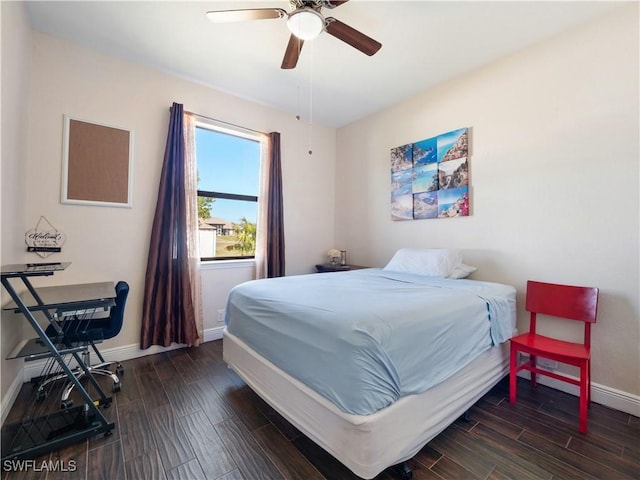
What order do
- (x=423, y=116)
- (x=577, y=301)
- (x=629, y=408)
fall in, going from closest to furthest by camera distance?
(x=629, y=408) < (x=577, y=301) < (x=423, y=116)

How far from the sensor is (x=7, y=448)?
4.75 ft

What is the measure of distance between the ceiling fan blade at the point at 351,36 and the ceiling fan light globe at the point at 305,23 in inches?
2.7

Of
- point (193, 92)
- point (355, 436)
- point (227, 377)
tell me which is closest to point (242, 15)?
point (193, 92)

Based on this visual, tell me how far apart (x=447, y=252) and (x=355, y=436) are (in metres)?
2.00

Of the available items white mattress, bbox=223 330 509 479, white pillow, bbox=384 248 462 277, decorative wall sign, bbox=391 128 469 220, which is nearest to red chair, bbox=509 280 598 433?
white mattress, bbox=223 330 509 479

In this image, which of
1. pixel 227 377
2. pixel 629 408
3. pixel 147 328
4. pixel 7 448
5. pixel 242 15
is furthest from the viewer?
pixel 147 328

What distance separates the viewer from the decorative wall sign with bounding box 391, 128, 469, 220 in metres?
2.83

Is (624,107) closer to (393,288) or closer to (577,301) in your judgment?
(577,301)

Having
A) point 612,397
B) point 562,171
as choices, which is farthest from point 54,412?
point 562,171

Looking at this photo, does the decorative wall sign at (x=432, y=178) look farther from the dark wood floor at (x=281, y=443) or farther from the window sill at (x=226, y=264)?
the window sill at (x=226, y=264)

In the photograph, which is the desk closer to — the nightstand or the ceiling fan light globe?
the ceiling fan light globe

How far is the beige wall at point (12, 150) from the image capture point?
1.67m

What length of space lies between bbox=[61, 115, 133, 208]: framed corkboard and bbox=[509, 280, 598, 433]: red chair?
3.59 metres

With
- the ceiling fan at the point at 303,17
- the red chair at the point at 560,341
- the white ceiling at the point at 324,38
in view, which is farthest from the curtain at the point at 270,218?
the red chair at the point at 560,341
